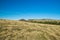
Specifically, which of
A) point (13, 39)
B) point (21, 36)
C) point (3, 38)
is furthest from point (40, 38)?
point (3, 38)

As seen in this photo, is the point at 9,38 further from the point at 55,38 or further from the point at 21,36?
the point at 55,38

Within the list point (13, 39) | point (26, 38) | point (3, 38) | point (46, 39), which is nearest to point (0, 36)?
point (3, 38)

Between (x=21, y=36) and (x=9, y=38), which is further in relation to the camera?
(x=21, y=36)

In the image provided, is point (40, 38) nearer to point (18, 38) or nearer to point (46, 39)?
point (46, 39)

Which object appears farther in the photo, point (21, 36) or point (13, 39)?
A: point (21, 36)

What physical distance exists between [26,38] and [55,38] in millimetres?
5896

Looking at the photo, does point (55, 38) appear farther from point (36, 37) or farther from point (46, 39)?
point (36, 37)

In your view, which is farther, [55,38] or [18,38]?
[55,38]

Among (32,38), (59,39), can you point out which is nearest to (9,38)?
(32,38)

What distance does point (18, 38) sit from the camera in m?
18.7

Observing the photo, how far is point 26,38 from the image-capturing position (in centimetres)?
1872

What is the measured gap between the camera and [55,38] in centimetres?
1988

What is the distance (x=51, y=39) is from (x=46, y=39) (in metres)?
1.16

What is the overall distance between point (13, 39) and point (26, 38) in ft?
7.99
